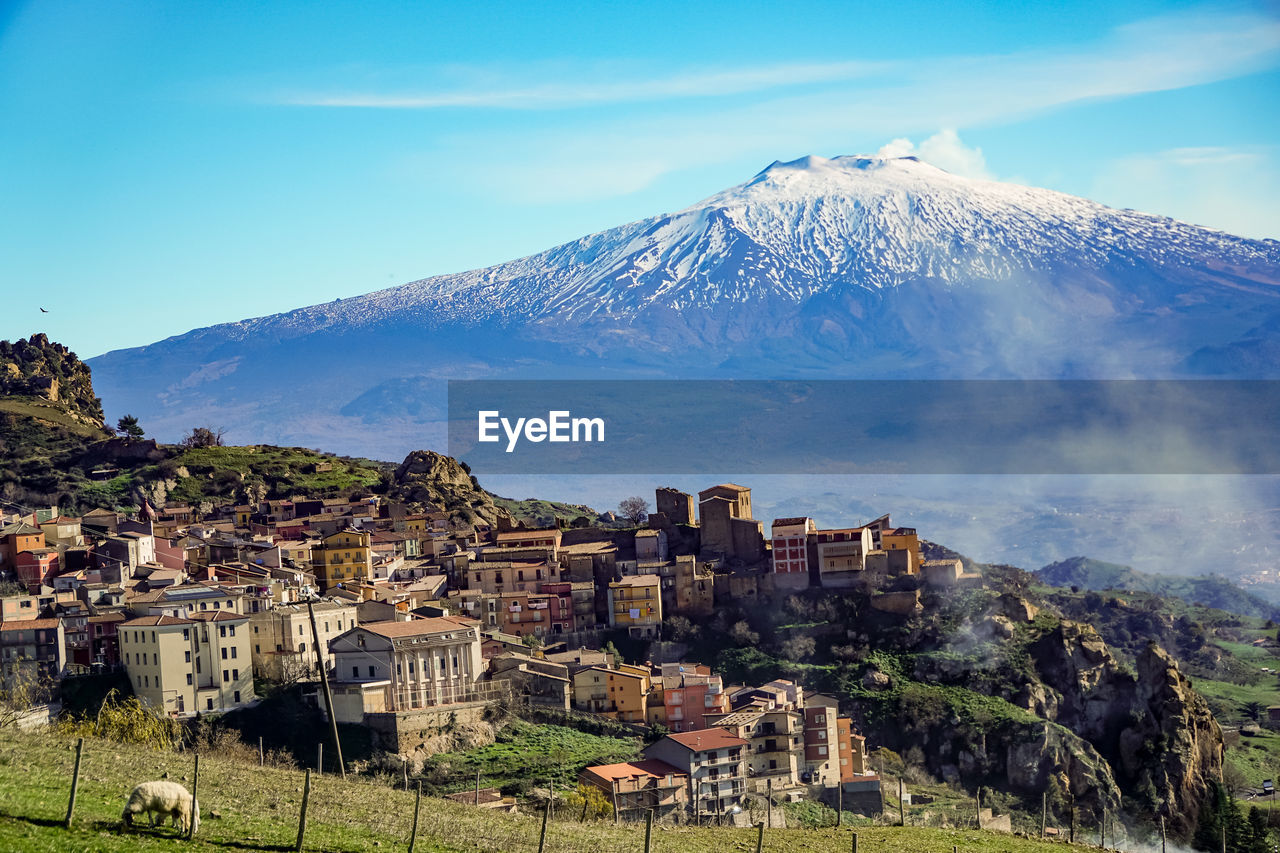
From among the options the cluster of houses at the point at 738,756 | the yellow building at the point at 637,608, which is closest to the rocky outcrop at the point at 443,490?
the yellow building at the point at 637,608

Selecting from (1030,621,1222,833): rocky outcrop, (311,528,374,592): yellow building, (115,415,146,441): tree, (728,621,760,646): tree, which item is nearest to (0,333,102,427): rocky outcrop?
(115,415,146,441): tree

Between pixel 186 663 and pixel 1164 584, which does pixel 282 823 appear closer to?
pixel 186 663

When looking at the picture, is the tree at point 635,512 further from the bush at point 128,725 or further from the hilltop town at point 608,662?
the bush at point 128,725

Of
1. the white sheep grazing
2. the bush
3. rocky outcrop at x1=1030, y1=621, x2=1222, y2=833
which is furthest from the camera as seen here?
rocky outcrop at x1=1030, y1=621, x2=1222, y2=833

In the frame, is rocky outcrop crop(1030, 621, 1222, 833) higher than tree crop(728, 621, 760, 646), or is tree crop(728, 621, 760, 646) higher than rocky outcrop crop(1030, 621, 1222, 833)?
tree crop(728, 621, 760, 646)

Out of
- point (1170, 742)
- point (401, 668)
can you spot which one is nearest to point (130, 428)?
point (401, 668)

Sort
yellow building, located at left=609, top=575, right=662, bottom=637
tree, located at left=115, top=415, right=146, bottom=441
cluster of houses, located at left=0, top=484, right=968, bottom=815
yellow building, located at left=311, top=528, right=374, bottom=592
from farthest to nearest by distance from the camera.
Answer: tree, located at left=115, top=415, right=146, bottom=441, yellow building, located at left=311, top=528, right=374, bottom=592, yellow building, located at left=609, top=575, right=662, bottom=637, cluster of houses, located at left=0, top=484, right=968, bottom=815

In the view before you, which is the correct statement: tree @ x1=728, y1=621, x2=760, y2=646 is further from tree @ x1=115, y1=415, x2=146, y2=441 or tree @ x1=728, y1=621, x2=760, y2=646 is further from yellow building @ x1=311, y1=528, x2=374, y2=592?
tree @ x1=115, y1=415, x2=146, y2=441
